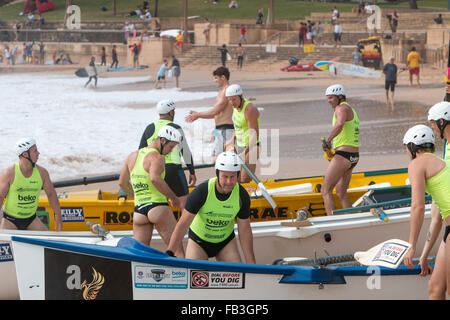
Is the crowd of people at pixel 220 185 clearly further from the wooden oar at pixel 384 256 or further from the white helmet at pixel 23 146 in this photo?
the wooden oar at pixel 384 256

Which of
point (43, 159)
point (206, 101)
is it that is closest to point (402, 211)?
point (43, 159)

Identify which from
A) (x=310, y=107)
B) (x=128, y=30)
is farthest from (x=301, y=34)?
(x=310, y=107)

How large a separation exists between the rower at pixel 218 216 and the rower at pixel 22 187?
78.5 inches

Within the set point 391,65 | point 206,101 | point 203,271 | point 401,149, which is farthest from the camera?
point 206,101

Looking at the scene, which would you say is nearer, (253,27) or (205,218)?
(205,218)

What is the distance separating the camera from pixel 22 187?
24.0 feet

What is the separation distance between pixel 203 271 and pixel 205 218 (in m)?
0.51

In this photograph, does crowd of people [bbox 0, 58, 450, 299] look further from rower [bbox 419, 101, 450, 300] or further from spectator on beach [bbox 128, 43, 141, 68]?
spectator on beach [bbox 128, 43, 141, 68]

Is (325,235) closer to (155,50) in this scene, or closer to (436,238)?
(436,238)

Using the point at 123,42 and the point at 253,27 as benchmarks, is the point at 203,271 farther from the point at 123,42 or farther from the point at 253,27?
the point at 123,42

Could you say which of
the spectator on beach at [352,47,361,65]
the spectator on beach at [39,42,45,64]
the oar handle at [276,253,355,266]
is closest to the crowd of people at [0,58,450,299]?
the oar handle at [276,253,355,266]

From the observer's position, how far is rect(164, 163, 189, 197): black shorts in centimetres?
798

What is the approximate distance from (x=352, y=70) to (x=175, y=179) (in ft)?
85.8
